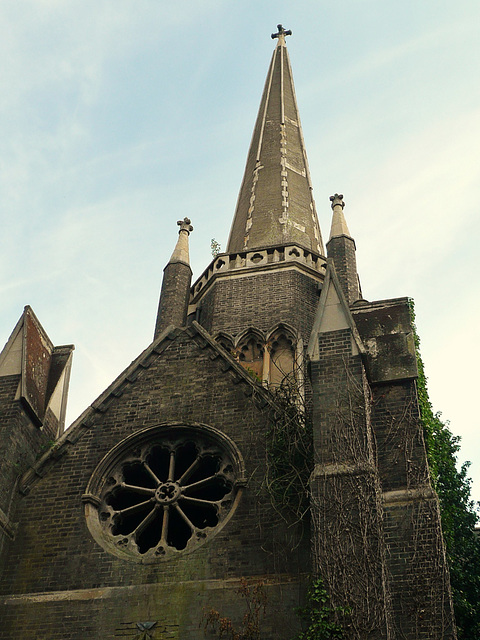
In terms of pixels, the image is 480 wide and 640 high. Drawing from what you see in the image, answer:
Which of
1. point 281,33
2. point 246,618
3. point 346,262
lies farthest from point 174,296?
point 281,33

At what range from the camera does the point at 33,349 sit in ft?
52.3

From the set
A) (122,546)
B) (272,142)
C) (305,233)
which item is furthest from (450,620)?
(272,142)

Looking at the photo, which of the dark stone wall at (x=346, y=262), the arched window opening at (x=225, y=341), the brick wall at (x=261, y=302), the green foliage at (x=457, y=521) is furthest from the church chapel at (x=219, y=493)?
the dark stone wall at (x=346, y=262)

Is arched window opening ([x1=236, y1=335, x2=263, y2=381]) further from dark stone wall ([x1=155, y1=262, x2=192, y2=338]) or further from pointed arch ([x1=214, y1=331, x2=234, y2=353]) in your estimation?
dark stone wall ([x1=155, y1=262, x2=192, y2=338])

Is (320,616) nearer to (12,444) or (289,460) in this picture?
(289,460)

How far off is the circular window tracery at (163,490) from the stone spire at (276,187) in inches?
381

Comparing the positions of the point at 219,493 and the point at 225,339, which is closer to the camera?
the point at 219,493

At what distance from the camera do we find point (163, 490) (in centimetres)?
1332

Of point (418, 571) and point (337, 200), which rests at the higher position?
point (337, 200)

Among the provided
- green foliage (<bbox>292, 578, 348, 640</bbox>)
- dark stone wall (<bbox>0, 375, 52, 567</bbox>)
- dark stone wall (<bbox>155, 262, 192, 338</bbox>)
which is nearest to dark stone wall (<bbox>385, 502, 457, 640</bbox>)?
green foliage (<bbox>292, 578, 348, 640</bbox>)

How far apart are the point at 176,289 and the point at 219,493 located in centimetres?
828

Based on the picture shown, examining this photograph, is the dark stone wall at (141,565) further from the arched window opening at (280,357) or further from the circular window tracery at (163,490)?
the arched window opening at (280,357)

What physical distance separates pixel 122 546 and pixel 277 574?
8.44ft

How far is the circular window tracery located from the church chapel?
3 centimetres
